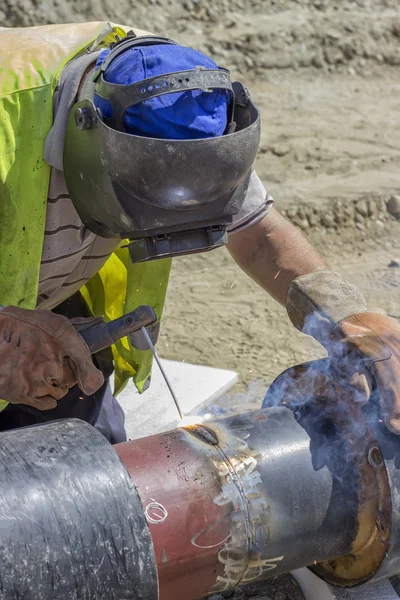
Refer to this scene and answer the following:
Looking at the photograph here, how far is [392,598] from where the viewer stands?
236 cm

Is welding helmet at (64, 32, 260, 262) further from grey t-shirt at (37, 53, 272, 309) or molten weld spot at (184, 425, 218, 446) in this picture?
molten weld spot at (184, 425, 218, 446)

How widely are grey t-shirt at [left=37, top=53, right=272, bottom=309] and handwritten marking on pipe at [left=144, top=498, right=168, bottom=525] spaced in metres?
0.98

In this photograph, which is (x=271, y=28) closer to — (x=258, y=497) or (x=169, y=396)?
(x=169, y=396)

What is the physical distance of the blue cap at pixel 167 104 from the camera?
6.57ft

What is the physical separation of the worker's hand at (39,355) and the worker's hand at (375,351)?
67cm

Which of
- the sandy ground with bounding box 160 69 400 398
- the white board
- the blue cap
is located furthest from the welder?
the sandy ground with bounding box 160 69 400 398

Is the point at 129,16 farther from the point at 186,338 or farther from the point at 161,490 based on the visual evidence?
the point at 161,490

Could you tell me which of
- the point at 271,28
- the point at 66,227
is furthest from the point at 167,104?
the point at 271,28

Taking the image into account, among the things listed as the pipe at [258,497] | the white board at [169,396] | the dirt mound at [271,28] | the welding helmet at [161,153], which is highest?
the welding helmet at [161,153]

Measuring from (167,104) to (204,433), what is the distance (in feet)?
2.70

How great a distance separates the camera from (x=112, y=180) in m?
2.10

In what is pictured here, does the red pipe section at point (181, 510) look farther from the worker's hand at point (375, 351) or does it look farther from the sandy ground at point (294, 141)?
the sandy ground at point (294, 141)

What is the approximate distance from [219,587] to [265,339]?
307 cm

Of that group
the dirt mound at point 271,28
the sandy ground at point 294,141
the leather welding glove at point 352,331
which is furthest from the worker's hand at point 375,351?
the dirt mound at point 271,28
